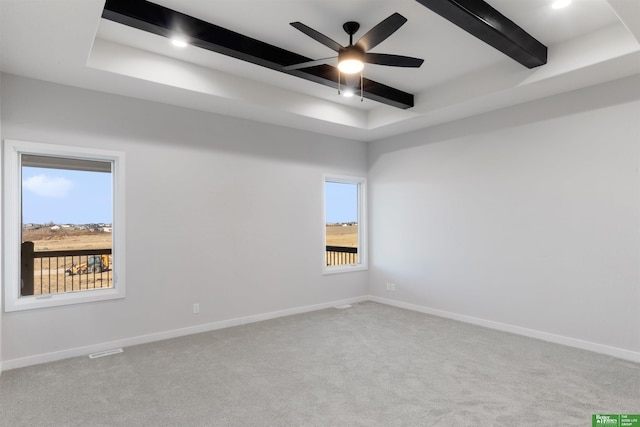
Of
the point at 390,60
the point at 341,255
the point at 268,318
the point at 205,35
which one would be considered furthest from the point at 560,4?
the point at 268,318

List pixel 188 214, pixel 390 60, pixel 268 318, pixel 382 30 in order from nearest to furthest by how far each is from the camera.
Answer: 1. pixel 382 30
2. pixel 390 60
3. pixel 188 214
4. pixel 268 318

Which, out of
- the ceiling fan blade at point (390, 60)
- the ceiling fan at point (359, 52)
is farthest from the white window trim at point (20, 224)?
the ceiling fan blade at point (390, 60)

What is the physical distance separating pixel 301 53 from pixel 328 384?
10.2 feet

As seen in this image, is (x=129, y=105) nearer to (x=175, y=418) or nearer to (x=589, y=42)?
(x=175, y=418)

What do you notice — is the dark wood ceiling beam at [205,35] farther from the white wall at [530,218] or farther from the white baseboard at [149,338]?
the white baseboard at [149,338]

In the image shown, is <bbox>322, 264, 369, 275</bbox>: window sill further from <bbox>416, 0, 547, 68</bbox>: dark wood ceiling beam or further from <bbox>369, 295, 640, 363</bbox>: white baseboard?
<bbox>416, 0, 547, 68</bbox>: dark wood ceiling beam

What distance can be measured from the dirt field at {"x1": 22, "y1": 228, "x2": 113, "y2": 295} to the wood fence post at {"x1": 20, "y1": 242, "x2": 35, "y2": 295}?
0.11 ft

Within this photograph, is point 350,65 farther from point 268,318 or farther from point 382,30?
point 268,318

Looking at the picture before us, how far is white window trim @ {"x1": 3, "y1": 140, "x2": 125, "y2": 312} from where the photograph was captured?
10.7ft

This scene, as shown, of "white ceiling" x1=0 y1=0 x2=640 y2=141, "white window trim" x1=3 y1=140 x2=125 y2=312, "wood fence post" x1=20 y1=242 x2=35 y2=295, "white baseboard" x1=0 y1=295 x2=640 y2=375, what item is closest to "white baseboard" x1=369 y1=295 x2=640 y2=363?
"white baseboard" x1=0 y1=295 x2=640 y2=375

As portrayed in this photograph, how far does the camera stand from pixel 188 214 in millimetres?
4293

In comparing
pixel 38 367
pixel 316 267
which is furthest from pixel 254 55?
pixel 38 367

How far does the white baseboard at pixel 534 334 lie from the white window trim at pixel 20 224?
12.9 feet

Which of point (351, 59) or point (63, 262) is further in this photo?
point (63, 262)
